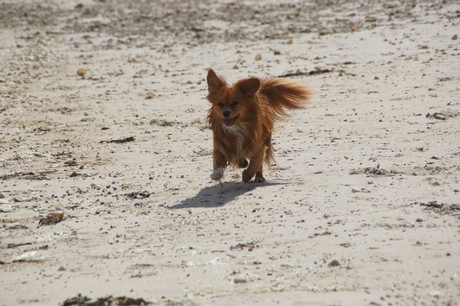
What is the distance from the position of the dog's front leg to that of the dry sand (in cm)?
11

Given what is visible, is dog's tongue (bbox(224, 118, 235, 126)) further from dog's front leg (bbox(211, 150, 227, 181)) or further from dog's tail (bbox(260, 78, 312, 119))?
dog's tail (bbox(260, 78, 312, 119))

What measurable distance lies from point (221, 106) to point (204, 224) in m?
1.62

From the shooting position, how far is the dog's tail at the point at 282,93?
8047 mm

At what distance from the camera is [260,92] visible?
26.1ft

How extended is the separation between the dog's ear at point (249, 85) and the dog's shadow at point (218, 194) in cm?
80

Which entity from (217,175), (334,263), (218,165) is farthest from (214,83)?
(334,263)

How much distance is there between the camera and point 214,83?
746 cm

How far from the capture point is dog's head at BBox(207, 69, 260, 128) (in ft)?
24.0

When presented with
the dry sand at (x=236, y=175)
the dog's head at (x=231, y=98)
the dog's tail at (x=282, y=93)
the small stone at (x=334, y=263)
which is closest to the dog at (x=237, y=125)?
the dog's head at (x=231, y=98)

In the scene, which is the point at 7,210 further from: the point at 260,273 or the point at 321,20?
the point at 321,20

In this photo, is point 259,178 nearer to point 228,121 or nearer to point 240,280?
point 228,121

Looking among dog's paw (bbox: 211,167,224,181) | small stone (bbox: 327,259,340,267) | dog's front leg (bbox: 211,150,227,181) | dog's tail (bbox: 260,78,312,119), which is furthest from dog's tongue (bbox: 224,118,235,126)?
small stone (bbox: 327,259,340,267)

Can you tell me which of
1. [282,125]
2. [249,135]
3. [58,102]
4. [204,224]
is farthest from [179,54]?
[204,224]

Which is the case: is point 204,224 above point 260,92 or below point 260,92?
below
